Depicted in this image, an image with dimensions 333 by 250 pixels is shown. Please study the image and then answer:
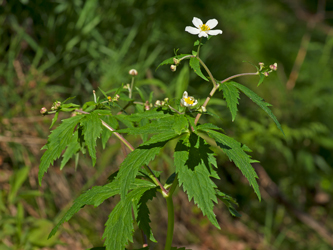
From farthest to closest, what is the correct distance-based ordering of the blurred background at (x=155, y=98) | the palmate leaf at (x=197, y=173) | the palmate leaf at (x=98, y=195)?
the blurred background at (x=155, y=98) → the palmate leaf at (x=98, y=195) → the palmate leaf at (x=197, y=173)

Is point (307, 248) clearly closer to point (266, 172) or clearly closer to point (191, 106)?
point (266, 172)

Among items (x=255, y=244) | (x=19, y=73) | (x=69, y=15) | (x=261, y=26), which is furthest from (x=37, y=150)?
(x=261, y=26)

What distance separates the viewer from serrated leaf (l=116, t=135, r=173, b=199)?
31.0 inches

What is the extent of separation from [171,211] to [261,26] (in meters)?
4.07

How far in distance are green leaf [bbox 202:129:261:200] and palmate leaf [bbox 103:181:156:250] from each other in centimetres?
26

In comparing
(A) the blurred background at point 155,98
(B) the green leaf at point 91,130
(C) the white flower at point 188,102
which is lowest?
(A) the blurred background at point 155,98

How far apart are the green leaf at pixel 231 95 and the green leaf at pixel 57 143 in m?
0.41

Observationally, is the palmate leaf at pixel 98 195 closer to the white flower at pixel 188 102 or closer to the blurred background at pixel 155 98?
the white flower at pixel 188 102

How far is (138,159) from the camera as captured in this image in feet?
2.63

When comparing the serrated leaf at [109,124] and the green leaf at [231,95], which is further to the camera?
the serrated leaf at [109,124]

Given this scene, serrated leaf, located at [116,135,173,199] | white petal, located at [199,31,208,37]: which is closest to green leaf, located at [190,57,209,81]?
→ white petal, located at [199,31,208,37]

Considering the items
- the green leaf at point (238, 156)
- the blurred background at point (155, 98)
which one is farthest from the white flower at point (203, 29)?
the blurred background at point (155, 98)

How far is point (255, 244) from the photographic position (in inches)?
123

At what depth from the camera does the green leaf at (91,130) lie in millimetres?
858
